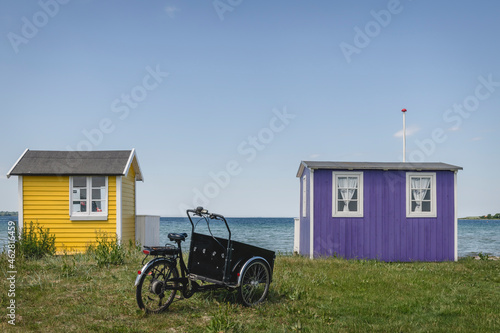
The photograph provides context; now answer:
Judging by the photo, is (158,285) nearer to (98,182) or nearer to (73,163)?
(98,182)

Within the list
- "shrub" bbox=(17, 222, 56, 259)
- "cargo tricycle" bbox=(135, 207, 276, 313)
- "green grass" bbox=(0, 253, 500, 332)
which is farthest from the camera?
"shrub" bbox=(17, 222, 56, 259)

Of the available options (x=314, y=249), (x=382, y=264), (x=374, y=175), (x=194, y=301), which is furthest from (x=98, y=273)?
(x=374, y=175)

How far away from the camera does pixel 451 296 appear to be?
8.48 metres

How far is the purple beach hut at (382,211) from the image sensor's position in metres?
14.4

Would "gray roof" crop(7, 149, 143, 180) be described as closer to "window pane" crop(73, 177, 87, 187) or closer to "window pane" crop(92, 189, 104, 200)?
"window pane" crop(73, 177, 87, 187)

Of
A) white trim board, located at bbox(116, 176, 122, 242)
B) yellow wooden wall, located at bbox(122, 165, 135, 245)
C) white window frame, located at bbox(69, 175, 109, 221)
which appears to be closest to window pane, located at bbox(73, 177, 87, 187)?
white window frame, located at bbox(69, 175, 109, 221)

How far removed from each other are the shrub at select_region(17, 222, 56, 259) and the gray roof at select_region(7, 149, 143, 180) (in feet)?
6.03

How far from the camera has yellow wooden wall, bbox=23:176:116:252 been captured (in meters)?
15.4

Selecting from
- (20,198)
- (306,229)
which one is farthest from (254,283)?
(20,198)

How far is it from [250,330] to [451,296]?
173 inches

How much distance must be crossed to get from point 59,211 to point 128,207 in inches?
94.1

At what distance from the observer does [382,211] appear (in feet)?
47.9

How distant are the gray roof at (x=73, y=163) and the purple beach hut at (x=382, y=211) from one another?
20.5 feet

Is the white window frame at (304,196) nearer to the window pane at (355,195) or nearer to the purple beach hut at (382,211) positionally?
the purple beach hut at (382,211)
